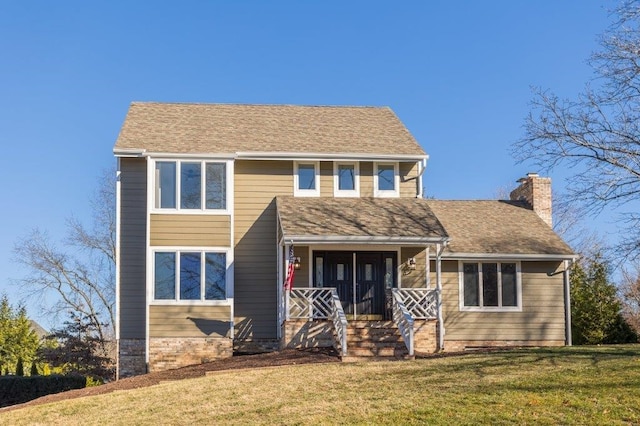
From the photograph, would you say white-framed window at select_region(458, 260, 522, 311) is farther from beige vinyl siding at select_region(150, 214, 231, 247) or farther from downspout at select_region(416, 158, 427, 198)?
beige vinyl siding at select_region(150, 214, 231, 247)

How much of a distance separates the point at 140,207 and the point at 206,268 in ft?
7.94

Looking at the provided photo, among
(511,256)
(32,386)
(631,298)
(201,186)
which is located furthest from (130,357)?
(631,298)

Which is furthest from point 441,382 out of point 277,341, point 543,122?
point 277,341

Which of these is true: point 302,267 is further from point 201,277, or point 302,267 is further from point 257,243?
point 201,277

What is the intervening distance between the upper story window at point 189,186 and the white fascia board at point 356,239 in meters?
2.60

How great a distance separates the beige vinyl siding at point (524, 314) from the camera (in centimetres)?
2395

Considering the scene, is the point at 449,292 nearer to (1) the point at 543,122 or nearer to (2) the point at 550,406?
(1) the point at 543,122

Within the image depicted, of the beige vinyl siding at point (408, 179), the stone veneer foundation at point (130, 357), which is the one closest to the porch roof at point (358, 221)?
the beige vinyl siding at point (408, 179)

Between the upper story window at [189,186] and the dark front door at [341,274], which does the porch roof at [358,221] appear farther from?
the upper story window at [189,186]

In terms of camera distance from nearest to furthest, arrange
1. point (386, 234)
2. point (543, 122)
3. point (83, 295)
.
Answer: point (543, 122), point (386, 234), point (83, 295)

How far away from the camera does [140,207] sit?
2262 centimetres

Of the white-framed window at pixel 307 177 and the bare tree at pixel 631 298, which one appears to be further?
the bare tree at pixel 631 298

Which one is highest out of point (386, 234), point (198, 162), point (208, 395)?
point (198, 162)

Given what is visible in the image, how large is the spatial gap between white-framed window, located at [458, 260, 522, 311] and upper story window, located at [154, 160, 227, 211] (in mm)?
7140
